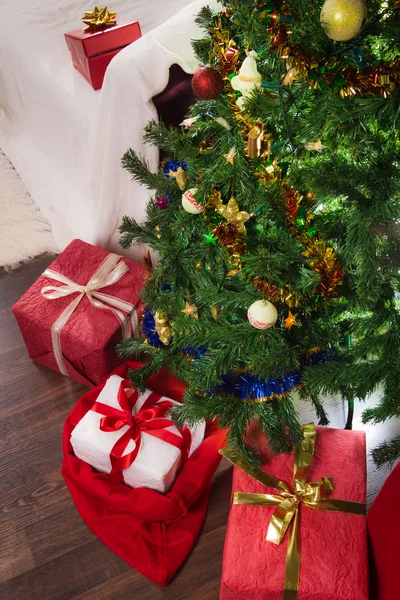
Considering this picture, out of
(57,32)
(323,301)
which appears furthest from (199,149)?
(57,32)

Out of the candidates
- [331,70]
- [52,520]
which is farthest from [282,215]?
[52,520]

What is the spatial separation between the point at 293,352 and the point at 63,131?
1.29 metres

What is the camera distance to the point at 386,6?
0.79m

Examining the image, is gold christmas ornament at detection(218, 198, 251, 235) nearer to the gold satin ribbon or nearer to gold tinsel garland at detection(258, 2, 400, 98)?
gold tinsel garland at detection(258, 2, 400, 98)

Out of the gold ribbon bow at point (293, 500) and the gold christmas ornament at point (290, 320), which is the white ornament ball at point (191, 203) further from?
the gold ribbon bow at point (293, 500)

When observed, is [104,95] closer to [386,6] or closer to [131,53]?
[131,53]

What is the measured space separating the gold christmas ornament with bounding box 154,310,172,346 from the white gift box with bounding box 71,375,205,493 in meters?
0.20

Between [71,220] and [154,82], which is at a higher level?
[154,82]

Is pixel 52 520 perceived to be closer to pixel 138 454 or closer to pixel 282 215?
pixel 138 454

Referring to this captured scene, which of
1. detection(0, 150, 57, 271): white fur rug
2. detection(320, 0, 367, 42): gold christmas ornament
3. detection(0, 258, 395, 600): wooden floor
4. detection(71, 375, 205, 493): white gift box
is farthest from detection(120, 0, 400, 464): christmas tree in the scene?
detection(0, 150, 57, 271): white fur rug

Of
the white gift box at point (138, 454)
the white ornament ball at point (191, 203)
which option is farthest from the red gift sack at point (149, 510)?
the white ornament ball at point (191, 203)

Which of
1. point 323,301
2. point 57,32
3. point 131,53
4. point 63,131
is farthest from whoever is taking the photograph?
point 57,32

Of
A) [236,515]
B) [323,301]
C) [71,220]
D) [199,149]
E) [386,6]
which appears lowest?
[236,515]

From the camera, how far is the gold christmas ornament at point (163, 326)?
1.36m
